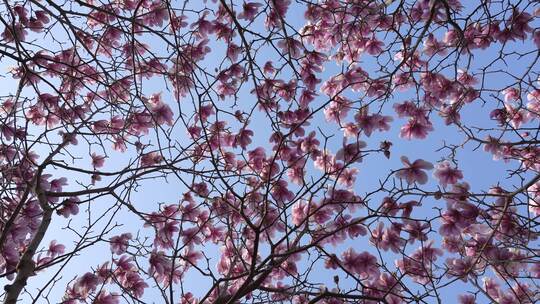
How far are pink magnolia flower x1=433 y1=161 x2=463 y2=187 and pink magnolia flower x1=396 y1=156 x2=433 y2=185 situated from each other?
17.7 inches

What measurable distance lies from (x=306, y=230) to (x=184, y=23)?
6.53 ft

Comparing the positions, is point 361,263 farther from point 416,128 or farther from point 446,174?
point 416,128

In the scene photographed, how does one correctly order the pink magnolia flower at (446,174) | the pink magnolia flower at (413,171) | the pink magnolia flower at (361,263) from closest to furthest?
the pink magnolia flower at (413,171)
the pink magnolia flower at (361,263)
the pink magnolia flower at (446,174)

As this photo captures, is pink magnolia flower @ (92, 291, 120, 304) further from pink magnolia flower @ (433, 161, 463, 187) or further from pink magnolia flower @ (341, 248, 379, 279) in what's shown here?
pink magnolia flower @ (433, 161, 463, 187)

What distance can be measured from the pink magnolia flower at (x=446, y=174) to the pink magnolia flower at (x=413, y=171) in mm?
449

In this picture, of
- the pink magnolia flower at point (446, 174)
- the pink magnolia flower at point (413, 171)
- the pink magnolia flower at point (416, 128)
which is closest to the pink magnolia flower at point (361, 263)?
the pink magnolia flower at point (413, 171)

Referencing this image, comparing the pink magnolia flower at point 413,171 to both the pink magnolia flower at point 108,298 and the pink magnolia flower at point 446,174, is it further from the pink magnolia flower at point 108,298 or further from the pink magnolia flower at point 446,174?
the pink magnolia flower at point 108,298

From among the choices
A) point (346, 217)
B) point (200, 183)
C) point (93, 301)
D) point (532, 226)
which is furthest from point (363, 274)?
point (93, 301)

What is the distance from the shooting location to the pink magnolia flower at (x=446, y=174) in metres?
3.35

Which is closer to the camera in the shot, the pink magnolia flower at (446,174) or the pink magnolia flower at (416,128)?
the pink magnolia flower at (446,174)

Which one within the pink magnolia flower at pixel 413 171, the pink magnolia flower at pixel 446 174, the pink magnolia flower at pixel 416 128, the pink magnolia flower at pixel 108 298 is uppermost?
the pink magnolia flower at pixel 416 128

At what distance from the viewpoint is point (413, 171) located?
2988mm

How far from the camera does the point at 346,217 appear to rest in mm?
3295

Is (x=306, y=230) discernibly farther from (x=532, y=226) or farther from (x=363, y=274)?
(x=532, y=226)
